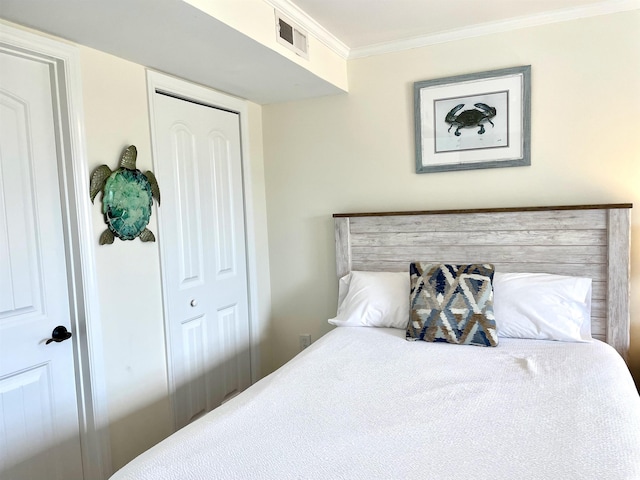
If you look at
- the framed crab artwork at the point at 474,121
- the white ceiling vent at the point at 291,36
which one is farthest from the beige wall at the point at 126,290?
the framed crab artwork at the point at 474,121

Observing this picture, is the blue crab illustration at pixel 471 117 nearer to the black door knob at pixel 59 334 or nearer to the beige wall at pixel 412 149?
the beige wall at pixel 412 149

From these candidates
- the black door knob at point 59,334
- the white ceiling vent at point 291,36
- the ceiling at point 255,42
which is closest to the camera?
the ceiling at point 255,42

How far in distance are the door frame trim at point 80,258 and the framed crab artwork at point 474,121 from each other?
1.82m

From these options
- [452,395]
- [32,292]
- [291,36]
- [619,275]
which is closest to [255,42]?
[291,36]

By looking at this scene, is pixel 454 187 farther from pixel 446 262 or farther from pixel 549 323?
pixel 549 323

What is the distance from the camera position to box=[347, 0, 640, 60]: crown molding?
2.27m

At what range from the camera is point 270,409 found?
1.56 meters

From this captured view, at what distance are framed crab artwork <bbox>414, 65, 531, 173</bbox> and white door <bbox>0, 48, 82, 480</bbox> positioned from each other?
1.95 m

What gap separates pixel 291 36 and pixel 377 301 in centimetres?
149

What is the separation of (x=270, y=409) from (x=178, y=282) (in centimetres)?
111

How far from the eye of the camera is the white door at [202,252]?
2367 millimetres

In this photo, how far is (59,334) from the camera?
1.84m

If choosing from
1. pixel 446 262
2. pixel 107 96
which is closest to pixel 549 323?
pixel 446 262

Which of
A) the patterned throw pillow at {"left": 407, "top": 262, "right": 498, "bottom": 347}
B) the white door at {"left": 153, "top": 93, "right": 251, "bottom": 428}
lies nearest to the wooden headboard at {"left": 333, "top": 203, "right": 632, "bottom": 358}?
the patterned throw pillow at {"left": 407, "top": 262, "right": 498, "bottom": 347}
